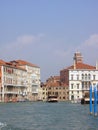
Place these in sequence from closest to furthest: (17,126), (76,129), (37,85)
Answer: (76,129), (17,126), (37,85)

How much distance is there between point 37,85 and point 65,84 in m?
5.81

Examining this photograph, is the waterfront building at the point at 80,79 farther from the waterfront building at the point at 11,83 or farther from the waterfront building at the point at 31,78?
the waterfront building at the point at 11,83

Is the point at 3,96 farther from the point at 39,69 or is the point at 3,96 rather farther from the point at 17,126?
the point at 17,126

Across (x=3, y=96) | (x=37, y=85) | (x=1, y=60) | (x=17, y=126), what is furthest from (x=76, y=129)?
(x=37, y=85)

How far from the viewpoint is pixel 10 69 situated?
86000 mm

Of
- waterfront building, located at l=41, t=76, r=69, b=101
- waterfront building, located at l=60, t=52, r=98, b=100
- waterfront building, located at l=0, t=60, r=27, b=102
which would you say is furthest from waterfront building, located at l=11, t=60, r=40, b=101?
waterfront building, located at l=60, t=52, r=98, b=100

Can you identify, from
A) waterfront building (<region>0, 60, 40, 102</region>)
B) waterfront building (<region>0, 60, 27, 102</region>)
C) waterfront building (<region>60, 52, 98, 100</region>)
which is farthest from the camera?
waterfront building (<region>60, 52, 98, 100</region>)

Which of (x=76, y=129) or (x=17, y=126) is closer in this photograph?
(x=76, y=129)

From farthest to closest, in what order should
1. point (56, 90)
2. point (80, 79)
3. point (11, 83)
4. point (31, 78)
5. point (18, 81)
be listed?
1. point (56, 90)
2. point (31, 78)
3. point (80, 79)
4. point (18, 81)
5. point (11, 83)

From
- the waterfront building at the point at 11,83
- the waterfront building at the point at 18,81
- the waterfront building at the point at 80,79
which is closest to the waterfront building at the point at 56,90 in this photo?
the waterfront building at the point at 80,79

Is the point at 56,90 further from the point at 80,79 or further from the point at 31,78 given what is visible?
the point at 80,79

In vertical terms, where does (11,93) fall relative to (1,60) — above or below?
below

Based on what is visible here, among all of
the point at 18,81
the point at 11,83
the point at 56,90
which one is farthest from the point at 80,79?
the point at 11,83

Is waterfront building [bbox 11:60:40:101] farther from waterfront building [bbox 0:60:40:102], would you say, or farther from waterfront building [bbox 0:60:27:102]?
waterfront building [bbox 0:60:27:102]
